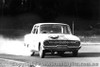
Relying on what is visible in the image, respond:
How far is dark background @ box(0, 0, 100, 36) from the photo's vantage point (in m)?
52.2

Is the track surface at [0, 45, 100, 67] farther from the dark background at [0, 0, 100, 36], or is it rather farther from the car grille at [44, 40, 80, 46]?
the dark background at [0, 0, 100, 36]

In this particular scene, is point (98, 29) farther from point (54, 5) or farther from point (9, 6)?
point (9, 6)

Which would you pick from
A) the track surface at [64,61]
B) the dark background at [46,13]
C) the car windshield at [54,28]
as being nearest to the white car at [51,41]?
the car windshield at [54,28]

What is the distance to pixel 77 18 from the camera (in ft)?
174

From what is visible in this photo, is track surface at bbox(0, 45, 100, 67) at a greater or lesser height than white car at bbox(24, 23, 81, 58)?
lesser

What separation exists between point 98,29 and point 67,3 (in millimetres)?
8912

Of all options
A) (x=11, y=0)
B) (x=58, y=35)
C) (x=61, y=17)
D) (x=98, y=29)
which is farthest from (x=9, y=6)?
(x=58, y=35)

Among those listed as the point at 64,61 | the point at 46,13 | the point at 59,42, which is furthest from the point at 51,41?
the point at 46,13

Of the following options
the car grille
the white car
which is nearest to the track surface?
the white car

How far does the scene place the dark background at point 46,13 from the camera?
171 feet

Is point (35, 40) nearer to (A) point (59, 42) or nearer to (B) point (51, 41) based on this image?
(B) point (51, 41)

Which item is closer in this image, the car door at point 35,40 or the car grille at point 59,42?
the car grille at point 59,42

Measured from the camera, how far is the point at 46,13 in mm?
52812

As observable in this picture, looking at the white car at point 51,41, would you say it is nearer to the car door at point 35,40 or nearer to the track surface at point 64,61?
the car door at point 35,40
